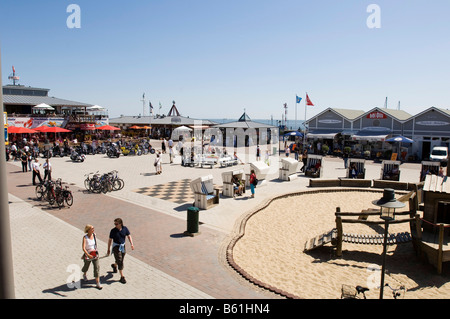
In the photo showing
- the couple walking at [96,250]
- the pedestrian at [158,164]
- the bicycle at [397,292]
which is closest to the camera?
the bicycle at [397,292]

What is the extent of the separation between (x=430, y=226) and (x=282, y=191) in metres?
7.75

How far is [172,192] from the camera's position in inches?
626

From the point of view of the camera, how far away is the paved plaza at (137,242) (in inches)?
271

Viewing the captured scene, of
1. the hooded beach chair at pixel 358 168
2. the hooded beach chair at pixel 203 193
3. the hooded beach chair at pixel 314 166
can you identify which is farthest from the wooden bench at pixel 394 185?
the hooded beach chair at pixel 203 193

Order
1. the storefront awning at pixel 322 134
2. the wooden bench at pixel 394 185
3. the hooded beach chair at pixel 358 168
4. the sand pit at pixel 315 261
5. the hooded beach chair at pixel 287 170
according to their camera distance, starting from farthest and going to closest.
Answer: the storefront awning at pixel 322 134 < the hooded beach chair at pixel 358 168 < the hooded beach chair at pixel 287 170 < the wooden bench at pixel 394 185 < the sand pit at pixel 315 261

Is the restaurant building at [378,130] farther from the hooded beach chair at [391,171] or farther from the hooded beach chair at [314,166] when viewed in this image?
the hooded beach chair at [314,166]

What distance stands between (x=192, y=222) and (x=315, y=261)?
3.75 meters

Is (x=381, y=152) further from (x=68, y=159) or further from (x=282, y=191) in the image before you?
(x=68, y=159)

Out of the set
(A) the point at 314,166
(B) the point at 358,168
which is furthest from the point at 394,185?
(A) the point at 314,166

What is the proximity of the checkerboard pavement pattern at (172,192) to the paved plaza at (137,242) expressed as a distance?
46 millimetres

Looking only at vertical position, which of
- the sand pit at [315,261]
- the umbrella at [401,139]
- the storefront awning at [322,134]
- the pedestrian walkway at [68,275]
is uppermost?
the storefront awning at [322,134]

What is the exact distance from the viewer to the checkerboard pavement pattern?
1462cm

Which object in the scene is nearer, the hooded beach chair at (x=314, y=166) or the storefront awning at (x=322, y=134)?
the hooded beach chair at (x=314, y=166)
